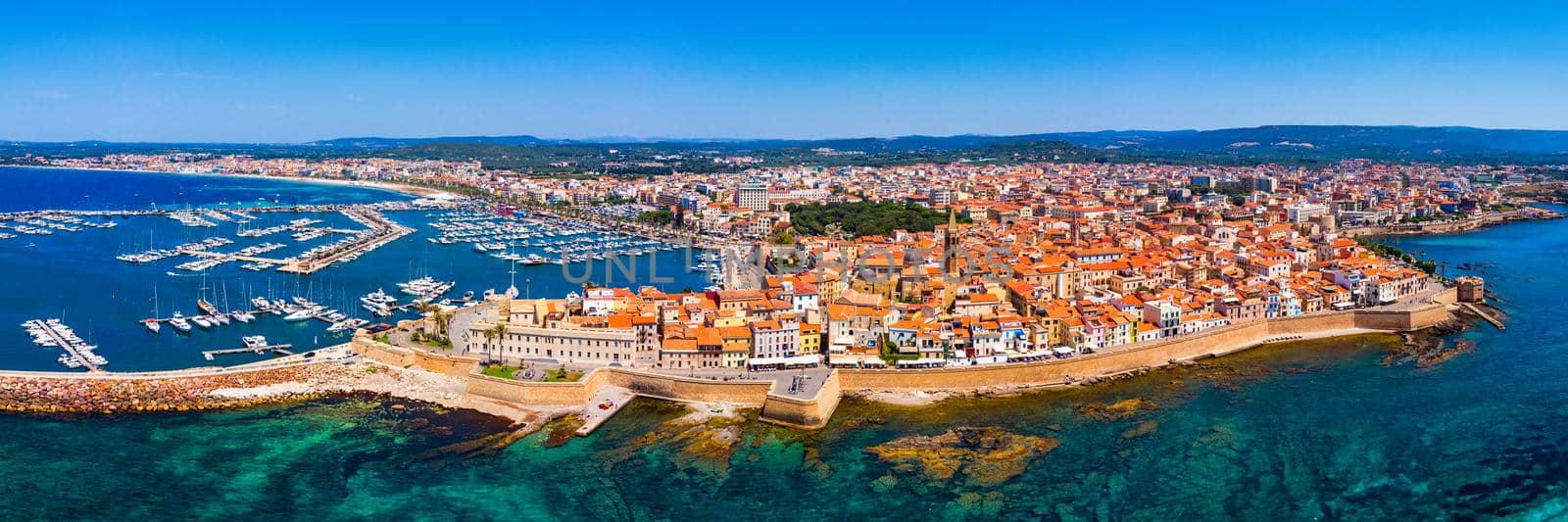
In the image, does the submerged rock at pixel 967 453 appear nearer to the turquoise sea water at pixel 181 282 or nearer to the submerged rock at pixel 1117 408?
the submerged rock at pixel 1117 408

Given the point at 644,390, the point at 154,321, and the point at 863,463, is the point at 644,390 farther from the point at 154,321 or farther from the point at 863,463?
the point at 154,321

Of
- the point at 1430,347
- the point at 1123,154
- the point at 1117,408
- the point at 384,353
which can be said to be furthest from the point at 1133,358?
the point at 1123,154

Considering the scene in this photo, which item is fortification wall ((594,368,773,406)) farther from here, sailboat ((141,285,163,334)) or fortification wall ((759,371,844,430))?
sailboat ((141,285,163,334))

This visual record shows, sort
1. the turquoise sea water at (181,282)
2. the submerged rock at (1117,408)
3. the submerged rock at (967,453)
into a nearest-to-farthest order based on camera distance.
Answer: the submerged rock at (967,453)
the submerged rock at (1117,408)
the turquoise sea water at (181,282)

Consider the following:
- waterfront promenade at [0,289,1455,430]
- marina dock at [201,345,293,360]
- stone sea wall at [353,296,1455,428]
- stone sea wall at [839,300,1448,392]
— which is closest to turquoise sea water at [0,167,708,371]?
marina dock at [201,345,293,360]

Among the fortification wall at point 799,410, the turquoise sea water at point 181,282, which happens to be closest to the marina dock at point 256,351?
the turquoise sea water at point 181,282

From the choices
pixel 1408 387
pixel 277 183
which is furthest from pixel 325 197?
pixel 1408 387
